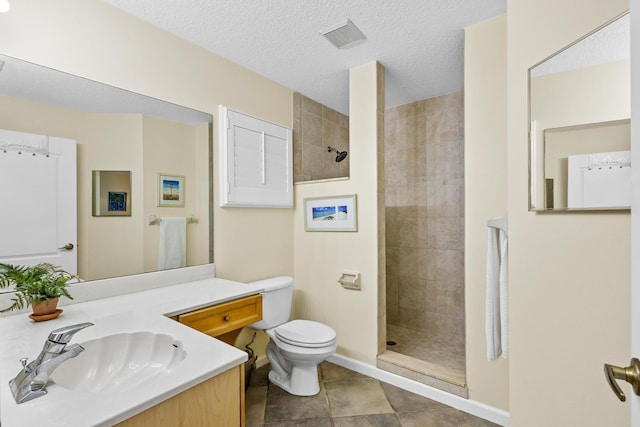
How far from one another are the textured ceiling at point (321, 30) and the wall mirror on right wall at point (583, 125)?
94cm

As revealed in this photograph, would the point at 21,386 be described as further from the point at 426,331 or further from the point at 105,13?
the point at 426,331

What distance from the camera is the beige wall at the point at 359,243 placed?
7.81 ft

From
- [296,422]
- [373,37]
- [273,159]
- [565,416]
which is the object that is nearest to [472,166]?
[373,37]

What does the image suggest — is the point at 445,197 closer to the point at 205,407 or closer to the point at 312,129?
the point at 312,129

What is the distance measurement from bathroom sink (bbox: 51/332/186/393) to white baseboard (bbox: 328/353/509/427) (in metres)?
1.70

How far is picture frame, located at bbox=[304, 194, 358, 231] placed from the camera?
8.14 ft

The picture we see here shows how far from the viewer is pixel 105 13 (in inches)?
66.8

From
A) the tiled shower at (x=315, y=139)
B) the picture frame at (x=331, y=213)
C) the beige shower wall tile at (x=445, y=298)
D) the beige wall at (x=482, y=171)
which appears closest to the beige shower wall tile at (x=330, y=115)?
the tiled shower at (x=315, y=139)

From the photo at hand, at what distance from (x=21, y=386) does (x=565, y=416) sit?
A: 5.45 ft

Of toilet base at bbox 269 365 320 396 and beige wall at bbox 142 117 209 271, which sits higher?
beige wall at bbox 142 117 209 271

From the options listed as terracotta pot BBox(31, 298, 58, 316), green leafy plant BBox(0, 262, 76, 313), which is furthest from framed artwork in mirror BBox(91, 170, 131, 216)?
terracotta pot BBox(31, 298, 58, 316)

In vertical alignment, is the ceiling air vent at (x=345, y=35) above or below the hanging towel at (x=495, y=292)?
above

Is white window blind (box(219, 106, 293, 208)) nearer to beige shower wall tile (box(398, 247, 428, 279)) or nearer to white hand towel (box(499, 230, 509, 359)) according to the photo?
beige shower wall tile (box(398, 247, 428, 279))

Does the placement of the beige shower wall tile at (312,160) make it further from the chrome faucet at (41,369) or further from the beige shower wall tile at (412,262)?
the chrome faucet at (41,369)
